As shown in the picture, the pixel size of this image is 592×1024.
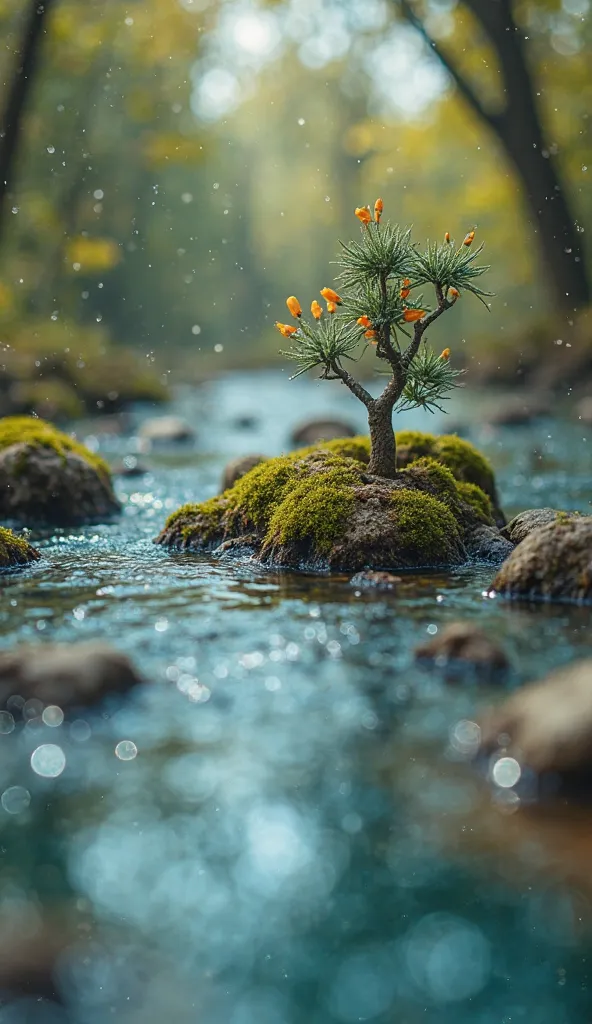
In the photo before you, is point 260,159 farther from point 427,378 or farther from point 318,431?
point 427,378

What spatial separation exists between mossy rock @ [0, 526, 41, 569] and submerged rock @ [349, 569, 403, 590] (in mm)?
2681

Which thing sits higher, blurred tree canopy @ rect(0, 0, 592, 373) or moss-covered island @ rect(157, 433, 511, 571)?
blurred tree canopy @ rect(0, 0, 592, 373)

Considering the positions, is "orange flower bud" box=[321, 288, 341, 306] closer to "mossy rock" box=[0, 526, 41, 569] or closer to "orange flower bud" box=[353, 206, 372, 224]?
"orange flower bud" box=[353, 206, 372, 224]

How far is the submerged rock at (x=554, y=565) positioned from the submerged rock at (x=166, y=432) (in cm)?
1178

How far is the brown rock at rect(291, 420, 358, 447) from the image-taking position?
15.7 metres

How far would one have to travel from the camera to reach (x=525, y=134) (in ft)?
77.2

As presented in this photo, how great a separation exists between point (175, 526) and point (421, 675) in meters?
4.08

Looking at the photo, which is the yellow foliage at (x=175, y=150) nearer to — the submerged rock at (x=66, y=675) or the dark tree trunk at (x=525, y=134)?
the dark tree trunk at (x=525, y=134)

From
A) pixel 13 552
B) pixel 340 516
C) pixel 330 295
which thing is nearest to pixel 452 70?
pixel 330 295

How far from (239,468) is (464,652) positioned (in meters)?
5.04

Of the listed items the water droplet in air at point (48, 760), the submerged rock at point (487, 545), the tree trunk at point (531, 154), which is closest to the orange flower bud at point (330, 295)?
the submerged rock at point (487, 545)

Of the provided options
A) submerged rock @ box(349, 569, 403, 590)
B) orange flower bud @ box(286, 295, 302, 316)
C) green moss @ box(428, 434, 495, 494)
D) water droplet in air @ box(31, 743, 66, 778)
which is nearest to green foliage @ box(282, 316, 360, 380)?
orange flower bud @ box(286, 295, 302, 316)

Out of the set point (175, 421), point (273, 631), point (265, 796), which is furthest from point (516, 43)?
point (265, 796)

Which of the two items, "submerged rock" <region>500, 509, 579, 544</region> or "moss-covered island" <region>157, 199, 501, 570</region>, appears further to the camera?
"submerged rock" <region>500, 509, 579, 544</region>
